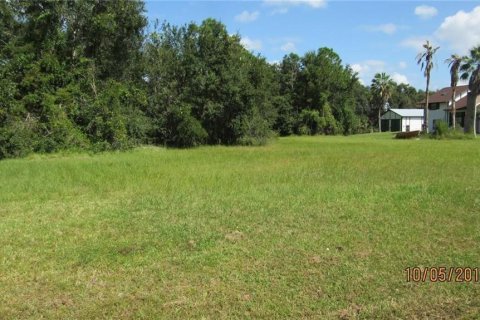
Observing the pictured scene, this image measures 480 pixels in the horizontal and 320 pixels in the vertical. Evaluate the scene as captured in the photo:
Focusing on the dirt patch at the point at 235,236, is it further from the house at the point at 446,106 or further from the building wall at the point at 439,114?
the building wall at the point at 439,114

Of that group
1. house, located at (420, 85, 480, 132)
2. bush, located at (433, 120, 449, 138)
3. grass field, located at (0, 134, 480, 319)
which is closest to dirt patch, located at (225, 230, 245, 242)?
grass field, located at (0, 134, 480, 319)

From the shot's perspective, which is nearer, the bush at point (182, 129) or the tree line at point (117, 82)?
the tree line at point (117, 82)

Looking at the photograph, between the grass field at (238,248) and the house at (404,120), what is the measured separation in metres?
56.2

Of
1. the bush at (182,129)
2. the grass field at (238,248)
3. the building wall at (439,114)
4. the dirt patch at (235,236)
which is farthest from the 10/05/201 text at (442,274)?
the building wall at (439,114)

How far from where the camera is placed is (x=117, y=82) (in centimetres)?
2725

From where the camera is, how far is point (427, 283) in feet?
15.0

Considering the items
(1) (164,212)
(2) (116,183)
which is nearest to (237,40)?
(2) (116,183)

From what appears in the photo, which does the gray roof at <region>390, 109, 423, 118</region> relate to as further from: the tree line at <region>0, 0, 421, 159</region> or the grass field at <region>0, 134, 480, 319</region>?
the grass field at <region>0, 134, 480, 319</region>

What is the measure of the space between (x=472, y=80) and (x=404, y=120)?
23789 mm

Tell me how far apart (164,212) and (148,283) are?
3391 millimetres

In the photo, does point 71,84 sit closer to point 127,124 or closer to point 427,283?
point 127,124

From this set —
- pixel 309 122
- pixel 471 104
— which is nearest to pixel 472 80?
pixel 471 104

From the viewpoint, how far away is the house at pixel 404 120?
63844 mm

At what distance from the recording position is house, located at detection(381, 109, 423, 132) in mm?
63844
